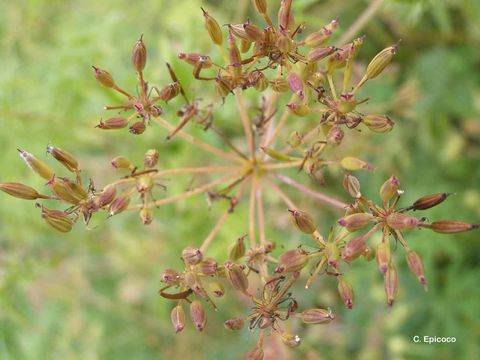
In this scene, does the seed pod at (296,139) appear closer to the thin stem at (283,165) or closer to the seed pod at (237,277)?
the thin stem at (283,165)

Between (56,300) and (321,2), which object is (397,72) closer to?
(321,2)

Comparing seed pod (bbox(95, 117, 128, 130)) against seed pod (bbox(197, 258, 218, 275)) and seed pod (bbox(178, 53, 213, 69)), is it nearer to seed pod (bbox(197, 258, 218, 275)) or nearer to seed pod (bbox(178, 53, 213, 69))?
seed pod (bbox(178, 53, 213, 69))

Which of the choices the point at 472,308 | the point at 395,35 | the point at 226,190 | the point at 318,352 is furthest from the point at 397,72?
the point at 226,190

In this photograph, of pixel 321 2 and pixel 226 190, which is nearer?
pixel 226 190

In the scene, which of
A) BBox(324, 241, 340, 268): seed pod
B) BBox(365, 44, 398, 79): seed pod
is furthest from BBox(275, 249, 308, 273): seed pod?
BBox(365, 44, 398, 79): seed pod

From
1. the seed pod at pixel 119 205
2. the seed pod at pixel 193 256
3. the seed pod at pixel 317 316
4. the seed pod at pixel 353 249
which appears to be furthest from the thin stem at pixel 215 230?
the seed pod at pixel 353 249
